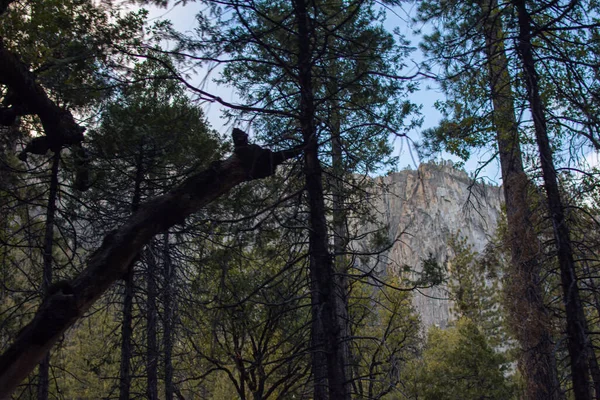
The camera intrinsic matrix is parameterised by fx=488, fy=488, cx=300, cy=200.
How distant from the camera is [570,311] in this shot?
4.59 m

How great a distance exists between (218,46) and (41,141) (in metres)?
2.76

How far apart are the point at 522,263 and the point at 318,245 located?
2707 millimetres

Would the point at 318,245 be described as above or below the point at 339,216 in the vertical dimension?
below

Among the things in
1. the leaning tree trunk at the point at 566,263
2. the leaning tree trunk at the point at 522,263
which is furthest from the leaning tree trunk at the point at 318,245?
the leaning tree trunk at the point at 566,263

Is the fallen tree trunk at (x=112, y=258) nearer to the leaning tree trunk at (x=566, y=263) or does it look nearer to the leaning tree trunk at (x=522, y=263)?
the leaning tree trunk at (x=566, y=263)

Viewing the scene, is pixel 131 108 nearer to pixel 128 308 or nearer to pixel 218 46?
pixel 128 308

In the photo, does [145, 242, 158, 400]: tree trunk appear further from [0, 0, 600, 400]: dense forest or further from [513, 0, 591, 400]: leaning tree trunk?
[513, 0, 591, 400]: leaning tree trunk

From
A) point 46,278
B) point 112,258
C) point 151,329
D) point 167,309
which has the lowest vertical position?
point 112,258

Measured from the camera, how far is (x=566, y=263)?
4.66 meters

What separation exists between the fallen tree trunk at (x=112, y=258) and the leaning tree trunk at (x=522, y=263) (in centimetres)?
271

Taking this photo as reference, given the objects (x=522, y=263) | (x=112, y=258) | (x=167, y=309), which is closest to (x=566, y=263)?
(x=522, y=263)

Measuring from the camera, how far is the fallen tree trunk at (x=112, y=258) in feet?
11.3

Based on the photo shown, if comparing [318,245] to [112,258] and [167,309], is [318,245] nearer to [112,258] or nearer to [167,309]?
[112,258]

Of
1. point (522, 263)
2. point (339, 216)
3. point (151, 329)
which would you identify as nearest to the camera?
point (522, 263)
